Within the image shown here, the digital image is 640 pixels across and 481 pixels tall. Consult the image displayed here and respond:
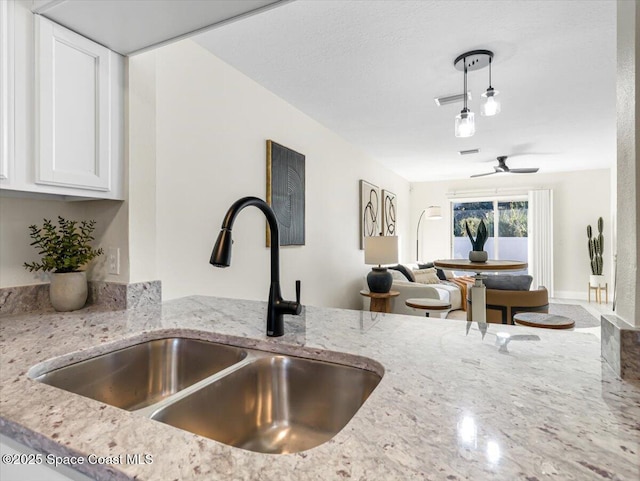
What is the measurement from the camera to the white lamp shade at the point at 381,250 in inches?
150

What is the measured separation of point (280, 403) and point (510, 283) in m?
3.06

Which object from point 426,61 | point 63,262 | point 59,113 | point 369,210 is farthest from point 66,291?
point 369,210

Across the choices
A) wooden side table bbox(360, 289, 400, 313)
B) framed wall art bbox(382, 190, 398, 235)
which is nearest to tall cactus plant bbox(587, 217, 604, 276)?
framed wall art bbox(382, 190, 398, 235)

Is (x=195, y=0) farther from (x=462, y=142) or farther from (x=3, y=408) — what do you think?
(x=462, y=142)

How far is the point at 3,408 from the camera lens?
2.17 ft

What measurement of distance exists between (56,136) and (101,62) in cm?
40

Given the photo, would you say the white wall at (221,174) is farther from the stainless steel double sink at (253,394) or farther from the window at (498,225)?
the window at (498,225)

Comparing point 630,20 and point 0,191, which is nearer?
point 630,20

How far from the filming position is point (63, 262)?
1483mm

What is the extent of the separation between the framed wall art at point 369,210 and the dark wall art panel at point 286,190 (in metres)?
1.66

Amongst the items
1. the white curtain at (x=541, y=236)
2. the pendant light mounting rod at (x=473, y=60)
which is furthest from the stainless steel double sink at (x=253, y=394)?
the white curtain at (x=541, y=236)

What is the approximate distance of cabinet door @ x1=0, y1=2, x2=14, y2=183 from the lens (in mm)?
1164

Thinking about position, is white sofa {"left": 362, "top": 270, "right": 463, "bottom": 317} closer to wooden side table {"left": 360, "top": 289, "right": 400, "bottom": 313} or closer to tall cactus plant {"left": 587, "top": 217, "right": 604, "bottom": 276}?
wooden side table {"left": 360, "top": 289, "right": 400, "bottom": 313}

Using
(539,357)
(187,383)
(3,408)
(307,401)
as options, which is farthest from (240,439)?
(539,357)
